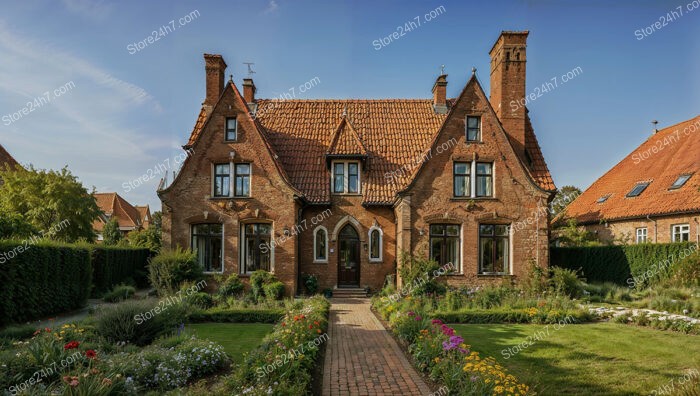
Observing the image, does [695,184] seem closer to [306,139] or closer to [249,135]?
[306,139]

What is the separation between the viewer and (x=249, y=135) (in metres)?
20.7

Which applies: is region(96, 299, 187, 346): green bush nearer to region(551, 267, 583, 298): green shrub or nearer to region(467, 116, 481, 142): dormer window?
region(467, 116, 481, 142): dormer window

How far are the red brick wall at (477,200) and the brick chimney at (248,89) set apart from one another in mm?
11597

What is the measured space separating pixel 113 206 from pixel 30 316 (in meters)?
46.0

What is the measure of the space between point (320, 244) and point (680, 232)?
19546 millimetres

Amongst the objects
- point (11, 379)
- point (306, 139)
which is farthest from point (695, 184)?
point (11, 379)

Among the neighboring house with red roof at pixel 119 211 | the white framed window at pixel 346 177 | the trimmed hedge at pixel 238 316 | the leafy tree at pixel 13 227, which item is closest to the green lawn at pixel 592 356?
the trimmed hedge at pixel 238 316

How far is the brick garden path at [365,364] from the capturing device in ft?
26.5

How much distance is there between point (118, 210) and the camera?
56094 millimetres

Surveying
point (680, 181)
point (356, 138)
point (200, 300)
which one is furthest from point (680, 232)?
point (200, 300)

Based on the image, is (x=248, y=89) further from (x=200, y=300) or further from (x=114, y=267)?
(x=200, y=300)

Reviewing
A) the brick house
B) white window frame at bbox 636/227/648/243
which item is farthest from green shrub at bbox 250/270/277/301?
white window frame at bbox 636/227/648/243

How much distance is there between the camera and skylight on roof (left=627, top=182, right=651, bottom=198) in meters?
27.4

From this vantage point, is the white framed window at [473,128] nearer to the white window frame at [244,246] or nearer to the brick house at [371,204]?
the brick house at [371,204]
